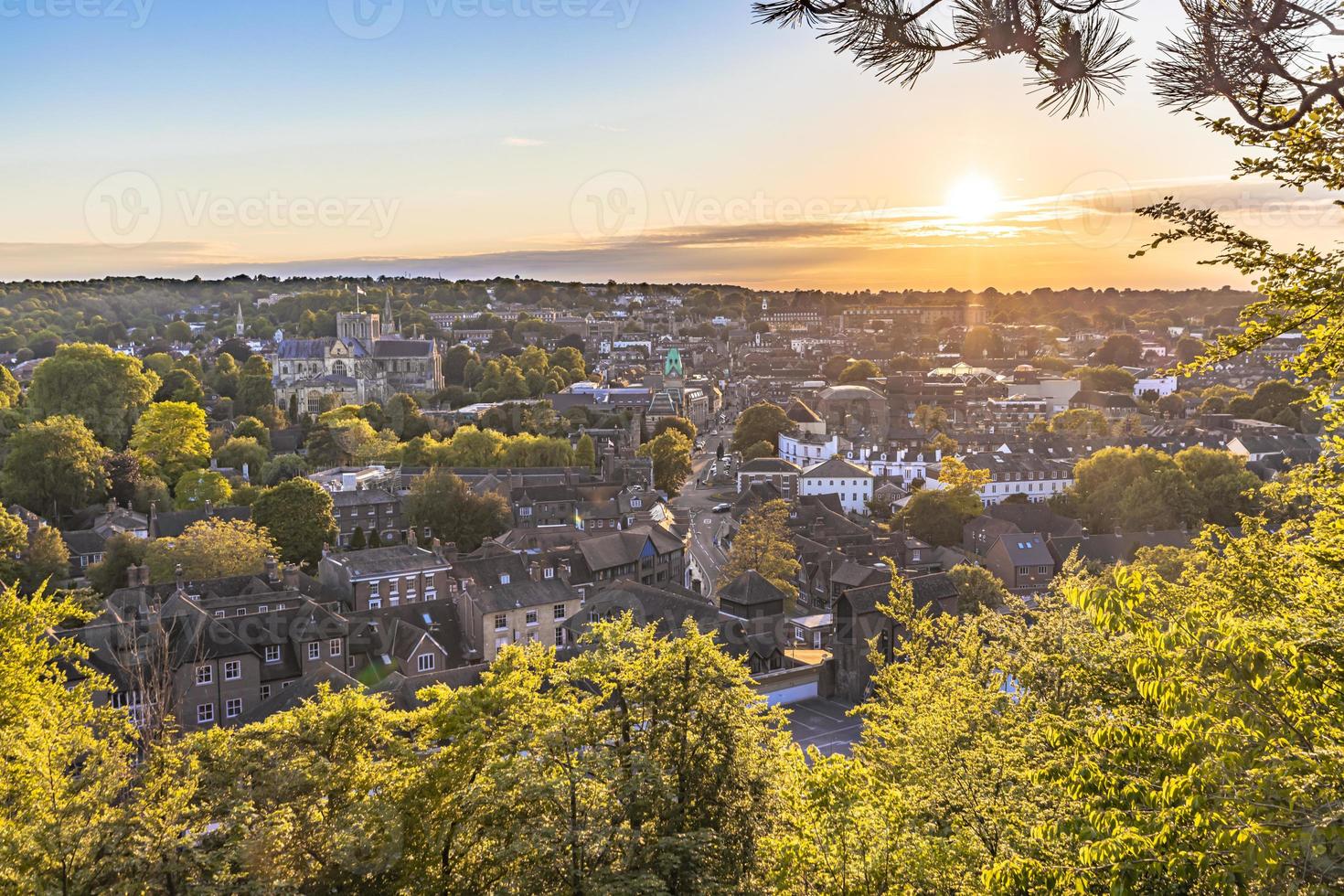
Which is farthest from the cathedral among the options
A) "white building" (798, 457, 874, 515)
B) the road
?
"white building" (798, 457, 874, 515)

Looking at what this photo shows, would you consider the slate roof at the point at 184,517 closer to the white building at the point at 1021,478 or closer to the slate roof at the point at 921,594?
the slate roof at the point at 921,594

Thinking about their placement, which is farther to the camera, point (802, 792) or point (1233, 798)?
point (802, 792)

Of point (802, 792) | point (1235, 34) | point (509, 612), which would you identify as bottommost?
point (509, 612)

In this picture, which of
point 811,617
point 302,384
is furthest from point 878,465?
point 302,384

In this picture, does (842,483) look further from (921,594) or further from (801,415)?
(921,594)

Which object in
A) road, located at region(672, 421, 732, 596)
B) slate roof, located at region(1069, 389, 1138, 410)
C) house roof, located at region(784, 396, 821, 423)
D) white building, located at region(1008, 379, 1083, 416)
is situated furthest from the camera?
white building, located at region(1008, 379, 1083, 416)

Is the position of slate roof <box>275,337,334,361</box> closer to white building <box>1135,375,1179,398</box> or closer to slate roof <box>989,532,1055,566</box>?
slate roof <box>989,532,1055,566</box>

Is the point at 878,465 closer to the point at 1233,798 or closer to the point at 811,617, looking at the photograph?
the point at 811,617

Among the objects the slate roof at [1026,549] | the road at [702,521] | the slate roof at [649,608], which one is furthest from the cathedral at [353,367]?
the slate roof at [1026,549]
